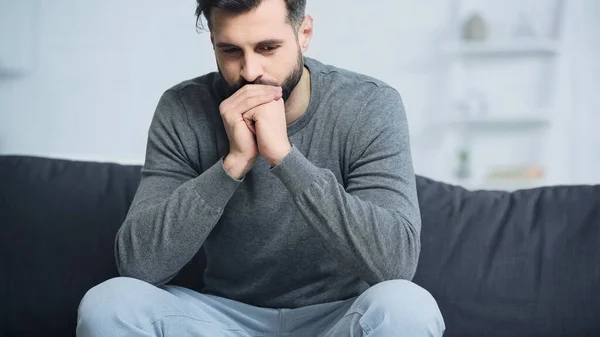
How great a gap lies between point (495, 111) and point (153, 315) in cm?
248

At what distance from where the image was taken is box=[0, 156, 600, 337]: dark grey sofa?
1837 mm

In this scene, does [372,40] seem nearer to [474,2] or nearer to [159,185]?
[474,2]

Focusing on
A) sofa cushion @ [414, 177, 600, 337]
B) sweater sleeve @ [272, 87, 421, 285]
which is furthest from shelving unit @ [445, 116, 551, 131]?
sweater sleeve @ [272, 87, 421, 285]

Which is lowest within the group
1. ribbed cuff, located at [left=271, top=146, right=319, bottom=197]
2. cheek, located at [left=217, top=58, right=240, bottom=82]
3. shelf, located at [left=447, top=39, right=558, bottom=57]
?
ribbed cuff, located at [left=271, top=146, right=319, bottom=197]

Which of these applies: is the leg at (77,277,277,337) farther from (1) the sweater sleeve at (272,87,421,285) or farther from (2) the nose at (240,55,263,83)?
(2) the nose at (240,55,263,83)

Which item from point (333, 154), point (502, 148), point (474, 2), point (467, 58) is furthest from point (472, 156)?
point (333, 154)

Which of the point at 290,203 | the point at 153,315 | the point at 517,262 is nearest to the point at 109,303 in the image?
the point at 153,315

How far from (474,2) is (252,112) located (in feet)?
7.39

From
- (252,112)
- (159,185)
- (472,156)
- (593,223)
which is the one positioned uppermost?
(252,112)

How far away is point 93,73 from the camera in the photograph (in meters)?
3.49

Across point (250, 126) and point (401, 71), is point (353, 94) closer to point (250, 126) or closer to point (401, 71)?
point (250, 126)

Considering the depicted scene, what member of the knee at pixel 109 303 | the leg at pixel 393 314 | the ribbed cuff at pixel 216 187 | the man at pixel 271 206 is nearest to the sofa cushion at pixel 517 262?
the man at pixel 271 206

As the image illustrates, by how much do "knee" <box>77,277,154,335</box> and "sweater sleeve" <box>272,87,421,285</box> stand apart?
351 millimetres

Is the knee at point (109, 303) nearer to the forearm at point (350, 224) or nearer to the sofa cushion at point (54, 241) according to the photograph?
the forearm at point (350, 224)
